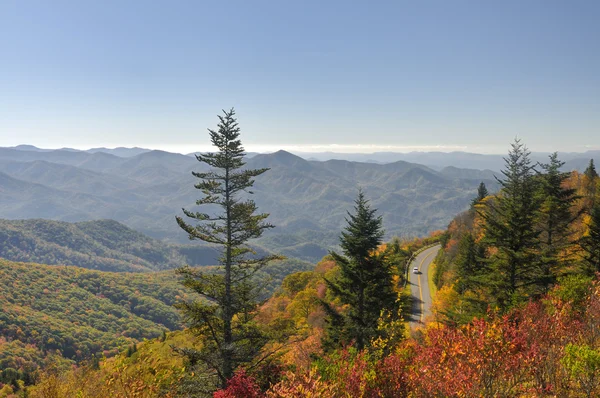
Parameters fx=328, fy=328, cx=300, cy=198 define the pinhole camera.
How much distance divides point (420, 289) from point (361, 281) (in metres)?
36.0

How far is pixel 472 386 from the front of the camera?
7.29 meters

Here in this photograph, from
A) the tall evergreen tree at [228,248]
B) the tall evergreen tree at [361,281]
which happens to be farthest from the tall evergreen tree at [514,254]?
the tall evergreen tree at [228,248]

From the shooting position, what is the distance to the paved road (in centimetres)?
4051

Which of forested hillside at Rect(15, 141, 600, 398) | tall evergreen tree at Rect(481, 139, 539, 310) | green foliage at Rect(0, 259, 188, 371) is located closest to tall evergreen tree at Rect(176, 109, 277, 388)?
forested hillside at Rect(15, 141, 600, 398)

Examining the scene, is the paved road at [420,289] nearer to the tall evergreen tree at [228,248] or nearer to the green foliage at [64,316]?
the tall evergreen tree at [228,248]

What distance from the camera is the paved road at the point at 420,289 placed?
1595 inches

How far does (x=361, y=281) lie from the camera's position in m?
21.0

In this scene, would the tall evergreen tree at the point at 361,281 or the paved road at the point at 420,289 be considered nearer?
the tall evergreen tree at the point at 361,281

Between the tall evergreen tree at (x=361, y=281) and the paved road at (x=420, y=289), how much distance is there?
17.8 meters

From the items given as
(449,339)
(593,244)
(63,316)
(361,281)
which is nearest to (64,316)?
(63,316)

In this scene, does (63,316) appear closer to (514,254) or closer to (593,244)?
(514,254)

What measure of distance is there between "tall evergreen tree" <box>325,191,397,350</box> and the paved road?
17788 mm

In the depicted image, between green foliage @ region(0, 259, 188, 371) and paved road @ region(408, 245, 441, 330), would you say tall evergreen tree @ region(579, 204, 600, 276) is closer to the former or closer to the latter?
paved road @ region(408, 245, 441, 330)

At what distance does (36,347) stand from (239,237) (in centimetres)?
14730
